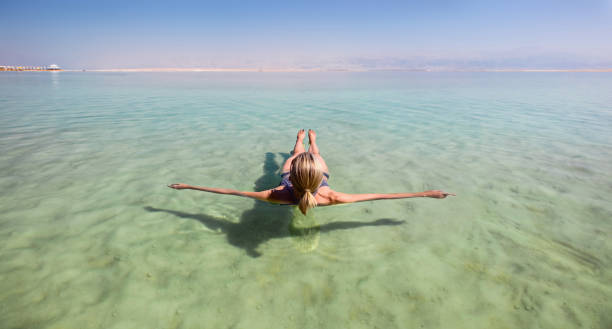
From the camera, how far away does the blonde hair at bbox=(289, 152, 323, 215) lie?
3.49 metres

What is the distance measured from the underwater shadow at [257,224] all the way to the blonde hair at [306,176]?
113 centimetres

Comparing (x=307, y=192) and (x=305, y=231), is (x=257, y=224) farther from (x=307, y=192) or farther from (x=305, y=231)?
(x=307, y=192)

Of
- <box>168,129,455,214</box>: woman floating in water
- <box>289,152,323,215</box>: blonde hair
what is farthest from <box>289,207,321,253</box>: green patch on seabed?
<box>289,152,323,215</box>: blonde hair

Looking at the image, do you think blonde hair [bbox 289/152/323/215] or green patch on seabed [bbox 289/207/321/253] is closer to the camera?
blonde hair [bbox 289/152/323/215]

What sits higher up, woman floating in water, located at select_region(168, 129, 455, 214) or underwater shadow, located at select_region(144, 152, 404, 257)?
woman floating in water, located at select_region(168, 129, 455, 214)

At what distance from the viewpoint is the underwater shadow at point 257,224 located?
4.29 metres

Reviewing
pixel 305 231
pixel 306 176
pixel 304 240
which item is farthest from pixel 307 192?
pixel 305 231

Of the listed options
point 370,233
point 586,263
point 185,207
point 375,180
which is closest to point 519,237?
point 586,263

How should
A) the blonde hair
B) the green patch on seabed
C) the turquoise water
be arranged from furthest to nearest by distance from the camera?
the green patch on seabed → the blonde hair → the turquoise water

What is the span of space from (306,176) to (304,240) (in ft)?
4.34

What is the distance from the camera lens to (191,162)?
741cm

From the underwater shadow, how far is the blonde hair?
1.13 metres

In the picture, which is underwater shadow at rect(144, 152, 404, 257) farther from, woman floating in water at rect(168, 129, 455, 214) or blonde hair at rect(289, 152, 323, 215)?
blonde hair at rect(289, 152, 323, 215)

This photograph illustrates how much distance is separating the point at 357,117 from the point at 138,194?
10.6m
